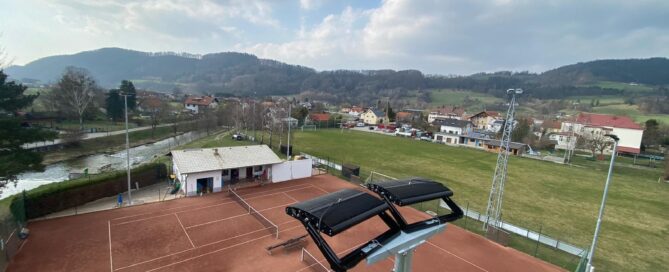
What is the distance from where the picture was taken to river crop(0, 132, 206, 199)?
27.4 m

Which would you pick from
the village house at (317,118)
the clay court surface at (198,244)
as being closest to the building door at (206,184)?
the clay court surface at (198,244)

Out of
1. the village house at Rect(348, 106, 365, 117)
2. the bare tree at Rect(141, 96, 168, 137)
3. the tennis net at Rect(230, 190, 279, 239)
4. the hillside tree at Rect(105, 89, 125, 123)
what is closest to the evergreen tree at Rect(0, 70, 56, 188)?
the tennis net at Rect(230, 190, 279, 239)

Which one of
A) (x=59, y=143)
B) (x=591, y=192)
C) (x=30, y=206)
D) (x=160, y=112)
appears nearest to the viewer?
(x=30, y=206)

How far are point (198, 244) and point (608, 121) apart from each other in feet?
265

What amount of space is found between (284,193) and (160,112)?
56247 mm

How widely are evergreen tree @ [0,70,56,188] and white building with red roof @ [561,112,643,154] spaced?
233 ft

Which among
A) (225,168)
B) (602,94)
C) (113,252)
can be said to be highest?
(602,94)

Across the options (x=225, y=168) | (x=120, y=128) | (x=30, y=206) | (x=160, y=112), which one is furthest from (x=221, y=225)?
(x=160, y=112)

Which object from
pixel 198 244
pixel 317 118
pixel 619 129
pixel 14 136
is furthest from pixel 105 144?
pixel 619 129

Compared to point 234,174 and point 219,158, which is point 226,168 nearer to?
point 219,158

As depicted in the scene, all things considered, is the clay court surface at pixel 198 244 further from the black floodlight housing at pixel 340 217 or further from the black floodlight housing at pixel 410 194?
the black floodlight housing at pixel 340 217

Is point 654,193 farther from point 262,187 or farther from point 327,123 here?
point 327,123

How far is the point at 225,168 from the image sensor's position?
2489 cm

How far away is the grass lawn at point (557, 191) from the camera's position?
2003cm
